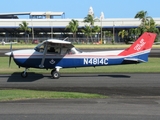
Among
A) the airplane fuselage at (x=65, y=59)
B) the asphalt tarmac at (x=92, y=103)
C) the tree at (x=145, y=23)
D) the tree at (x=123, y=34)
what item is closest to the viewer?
the asphalt tarmac at (x=92, y=103)

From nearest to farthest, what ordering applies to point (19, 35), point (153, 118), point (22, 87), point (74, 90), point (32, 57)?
point (153, 118) < point (74, 90) < point (22, 87) < point (32, 57) < point (19, 35)

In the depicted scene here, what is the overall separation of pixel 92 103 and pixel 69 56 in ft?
30.1

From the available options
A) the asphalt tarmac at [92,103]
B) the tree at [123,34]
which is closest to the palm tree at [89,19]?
the tree at [123,34]

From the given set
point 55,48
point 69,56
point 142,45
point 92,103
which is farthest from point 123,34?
point 92,103

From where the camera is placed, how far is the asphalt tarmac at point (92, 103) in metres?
8.49

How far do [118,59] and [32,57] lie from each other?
4.93 metres

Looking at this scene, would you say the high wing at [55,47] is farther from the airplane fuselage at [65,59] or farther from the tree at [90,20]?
the tree at [90,20]

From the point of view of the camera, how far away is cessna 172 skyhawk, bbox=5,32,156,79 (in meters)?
19.3

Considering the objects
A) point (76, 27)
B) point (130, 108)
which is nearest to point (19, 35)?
point (76, 27)

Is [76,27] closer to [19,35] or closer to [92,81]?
[19,35]

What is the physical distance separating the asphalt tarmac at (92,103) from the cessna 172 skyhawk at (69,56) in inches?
63.2

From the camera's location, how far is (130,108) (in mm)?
9641

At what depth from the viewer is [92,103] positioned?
10.8 m

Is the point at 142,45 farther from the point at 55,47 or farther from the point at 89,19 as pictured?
the point at 89,19
